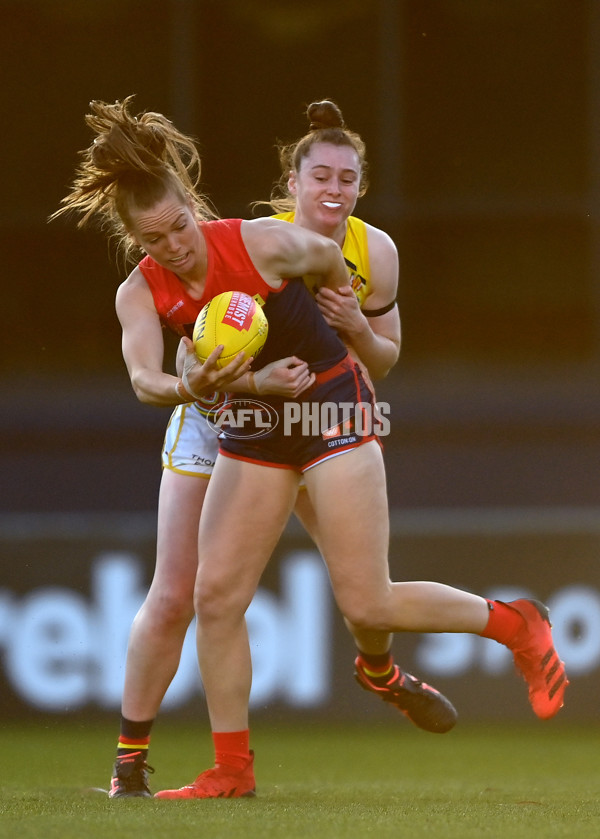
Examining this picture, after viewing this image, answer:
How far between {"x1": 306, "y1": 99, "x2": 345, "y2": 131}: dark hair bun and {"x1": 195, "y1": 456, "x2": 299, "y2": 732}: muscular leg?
1376 mm

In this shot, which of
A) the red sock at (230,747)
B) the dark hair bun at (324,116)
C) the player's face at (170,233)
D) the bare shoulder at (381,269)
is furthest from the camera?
the dark hair bun at (324,116)

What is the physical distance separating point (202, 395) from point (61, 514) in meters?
5.50

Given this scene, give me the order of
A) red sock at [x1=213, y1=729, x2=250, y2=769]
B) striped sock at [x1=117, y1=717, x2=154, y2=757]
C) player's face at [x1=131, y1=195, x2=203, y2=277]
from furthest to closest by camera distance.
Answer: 1. striped sock at [x1=117, y1=717, x2=154, y2=757]
2. red sock at [x1=213, y1=729, x2=250, y2=769]
3. player's face at [x1=131, y1=195, x2=203, y2=277]

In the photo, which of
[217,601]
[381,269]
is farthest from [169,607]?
[381,269]

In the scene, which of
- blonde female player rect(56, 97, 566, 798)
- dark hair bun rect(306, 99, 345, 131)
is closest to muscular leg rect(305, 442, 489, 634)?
blonde female player rect(56, 97, 566, 798)

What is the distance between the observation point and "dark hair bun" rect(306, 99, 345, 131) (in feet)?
18.2

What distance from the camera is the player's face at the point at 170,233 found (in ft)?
15.2

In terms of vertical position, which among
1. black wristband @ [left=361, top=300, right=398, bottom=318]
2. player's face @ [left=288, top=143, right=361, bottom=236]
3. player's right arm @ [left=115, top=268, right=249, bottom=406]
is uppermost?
player's face @ [left=288, top=143, right=361, bottom=236]

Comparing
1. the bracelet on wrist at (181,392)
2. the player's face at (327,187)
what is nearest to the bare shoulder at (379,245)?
the player's face at (327,187)

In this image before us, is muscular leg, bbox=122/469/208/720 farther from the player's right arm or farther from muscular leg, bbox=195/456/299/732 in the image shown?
the player's right arm

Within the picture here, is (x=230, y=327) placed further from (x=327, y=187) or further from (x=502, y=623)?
(x=502, y=623)

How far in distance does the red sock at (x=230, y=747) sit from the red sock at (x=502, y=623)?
920mm

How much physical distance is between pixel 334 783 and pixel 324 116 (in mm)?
2476

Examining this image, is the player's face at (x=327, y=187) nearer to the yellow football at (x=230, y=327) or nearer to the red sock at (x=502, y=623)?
the yellow football at (x=230, y=327)
